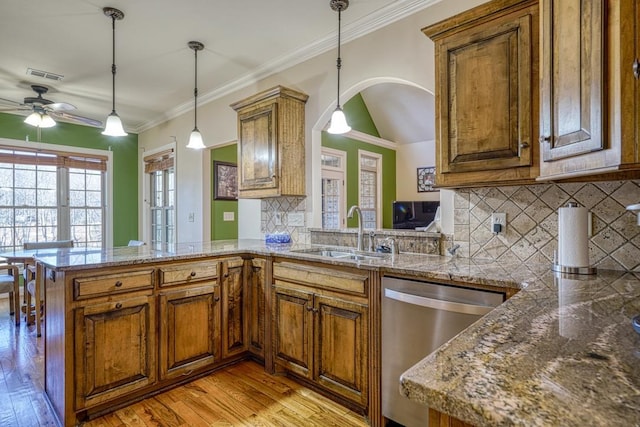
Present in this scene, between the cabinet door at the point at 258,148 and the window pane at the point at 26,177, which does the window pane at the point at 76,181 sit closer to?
the window pane at the point at 26,177

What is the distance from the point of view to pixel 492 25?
5.89 feet

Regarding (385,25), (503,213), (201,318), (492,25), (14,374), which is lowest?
(14,374)

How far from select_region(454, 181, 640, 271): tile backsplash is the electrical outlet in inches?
0.9

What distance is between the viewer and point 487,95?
5.95 ft

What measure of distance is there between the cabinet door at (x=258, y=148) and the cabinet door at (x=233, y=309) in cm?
83

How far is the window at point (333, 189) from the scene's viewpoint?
5.60 m

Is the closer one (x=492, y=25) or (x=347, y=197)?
A: (x=492, y=25)

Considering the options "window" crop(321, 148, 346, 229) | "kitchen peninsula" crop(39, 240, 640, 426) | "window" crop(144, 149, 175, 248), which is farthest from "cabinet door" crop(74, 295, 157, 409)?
"window" crop(321, 148, 346, 229)

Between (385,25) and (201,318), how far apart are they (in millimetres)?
2570

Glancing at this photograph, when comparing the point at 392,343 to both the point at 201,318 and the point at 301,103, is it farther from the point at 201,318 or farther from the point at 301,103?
the point at 301,103

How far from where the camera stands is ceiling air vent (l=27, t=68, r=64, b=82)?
145 inches

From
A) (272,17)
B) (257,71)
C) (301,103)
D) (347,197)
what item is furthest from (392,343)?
(347,197)

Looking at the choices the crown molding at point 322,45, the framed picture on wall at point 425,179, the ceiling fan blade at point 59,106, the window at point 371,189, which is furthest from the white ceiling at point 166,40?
the framed picture on wall at point 425,179

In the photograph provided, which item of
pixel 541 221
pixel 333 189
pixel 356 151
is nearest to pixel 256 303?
pixel 541 221
